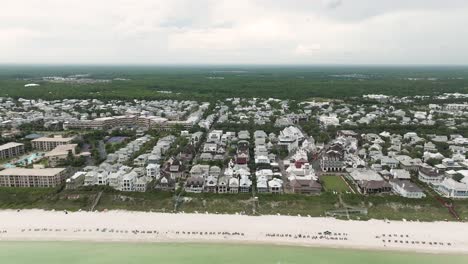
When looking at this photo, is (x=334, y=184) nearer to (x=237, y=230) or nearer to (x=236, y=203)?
(x=236, y=203)

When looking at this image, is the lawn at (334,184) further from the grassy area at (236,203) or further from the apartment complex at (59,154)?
the apartment complex at (59,154)

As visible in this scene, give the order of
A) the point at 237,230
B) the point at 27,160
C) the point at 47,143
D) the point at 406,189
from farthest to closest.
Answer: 1. the point at 47,143
2. the point at 27,160
3. the point at 406,189
4. the point at 237,230

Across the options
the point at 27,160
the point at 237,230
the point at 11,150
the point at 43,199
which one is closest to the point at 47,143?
the point at 11,150

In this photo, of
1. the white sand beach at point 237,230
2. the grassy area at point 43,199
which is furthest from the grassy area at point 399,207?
the grassy area at point 43,199

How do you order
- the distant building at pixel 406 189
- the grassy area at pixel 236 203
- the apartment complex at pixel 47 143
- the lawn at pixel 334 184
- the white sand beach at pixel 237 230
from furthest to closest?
1. the apartment complex at pixel 47 143
2. the lawn at pixel 334 184
3. the distant building at pixel 406 189
4. the grassy area at pixel 236 203
5. the white sand beach at pixel 237 230

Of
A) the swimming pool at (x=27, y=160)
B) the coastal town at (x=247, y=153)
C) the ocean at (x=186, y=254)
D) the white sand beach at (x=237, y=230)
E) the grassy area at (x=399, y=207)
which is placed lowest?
the ocean at (x=186, y=254)

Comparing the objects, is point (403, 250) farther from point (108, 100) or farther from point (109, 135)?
point (108, 100)

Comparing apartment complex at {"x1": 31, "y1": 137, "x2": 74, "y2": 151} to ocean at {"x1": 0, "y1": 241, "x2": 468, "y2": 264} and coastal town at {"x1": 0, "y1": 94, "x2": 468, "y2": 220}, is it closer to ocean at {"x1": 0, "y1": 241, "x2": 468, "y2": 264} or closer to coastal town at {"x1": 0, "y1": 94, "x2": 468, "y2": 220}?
coastal town at {"x1": 0, "y1": 94, "x2": 468, "y2": 220}
